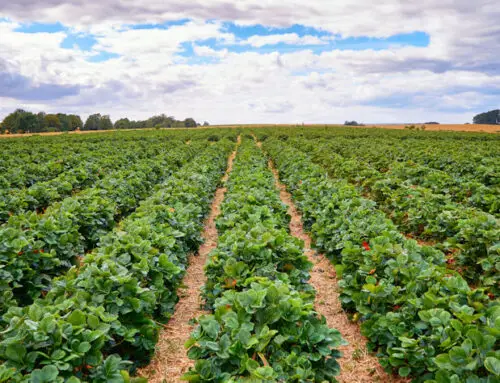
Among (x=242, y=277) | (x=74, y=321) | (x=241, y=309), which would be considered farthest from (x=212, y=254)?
(x=74, y=321)

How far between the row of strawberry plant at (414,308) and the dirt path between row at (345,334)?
0.17 m

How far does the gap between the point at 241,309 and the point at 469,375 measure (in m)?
1.94

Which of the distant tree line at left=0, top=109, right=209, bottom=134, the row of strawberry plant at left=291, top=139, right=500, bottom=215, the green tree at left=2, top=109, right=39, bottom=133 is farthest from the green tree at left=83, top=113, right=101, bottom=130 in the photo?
the row of strawberry plant at left=291, top=139, right=500, bottom=215

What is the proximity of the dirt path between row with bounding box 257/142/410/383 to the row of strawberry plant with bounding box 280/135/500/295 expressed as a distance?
211 centimetres

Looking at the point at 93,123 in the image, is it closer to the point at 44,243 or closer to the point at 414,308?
the point at 44,243

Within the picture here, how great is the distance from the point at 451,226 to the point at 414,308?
13.8 feet

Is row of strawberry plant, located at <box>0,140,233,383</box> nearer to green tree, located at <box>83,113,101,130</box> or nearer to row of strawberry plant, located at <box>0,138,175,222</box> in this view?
row of strawberry plant, located at <box>0,138,175,222</box>

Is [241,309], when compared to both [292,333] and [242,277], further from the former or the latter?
[242,277]

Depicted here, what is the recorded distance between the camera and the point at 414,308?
4441 millimetres

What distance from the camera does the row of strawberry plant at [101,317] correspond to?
3.32 m

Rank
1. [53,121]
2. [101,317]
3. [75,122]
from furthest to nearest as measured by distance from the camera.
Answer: [75,122]
[53,121]
[101,317]

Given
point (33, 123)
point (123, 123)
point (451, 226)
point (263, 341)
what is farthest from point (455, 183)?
point (123, 123)

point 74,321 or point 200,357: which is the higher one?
point 74,321

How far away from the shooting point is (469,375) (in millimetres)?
3271
